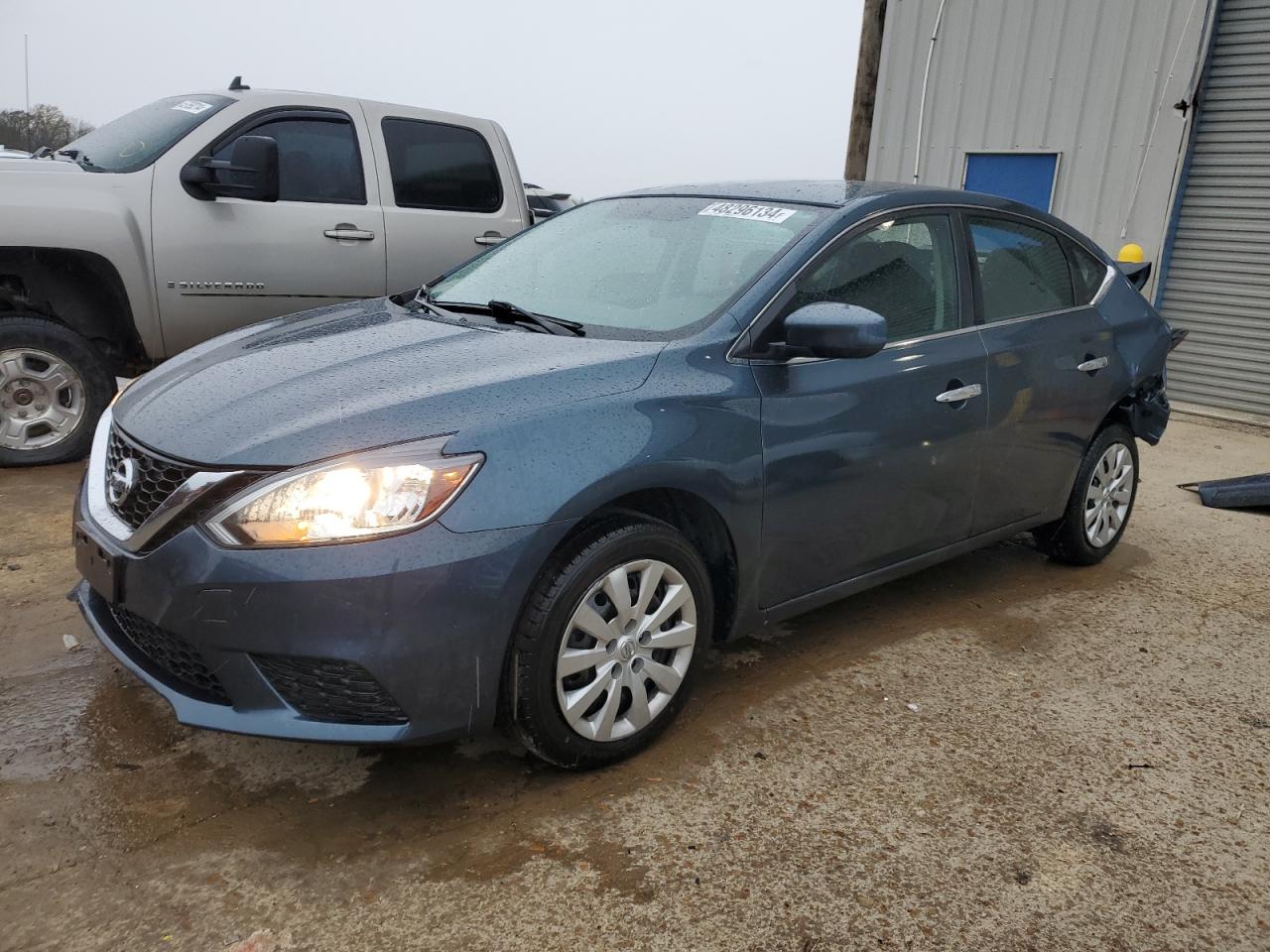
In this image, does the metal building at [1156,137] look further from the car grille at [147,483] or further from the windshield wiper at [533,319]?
the car grille at [147,483]

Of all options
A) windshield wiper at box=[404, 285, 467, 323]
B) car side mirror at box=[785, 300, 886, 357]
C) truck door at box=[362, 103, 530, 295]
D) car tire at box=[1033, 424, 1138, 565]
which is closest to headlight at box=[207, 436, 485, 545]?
windshield wiper at box=[404, 285, 467, 323]

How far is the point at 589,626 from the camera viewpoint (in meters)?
2.57

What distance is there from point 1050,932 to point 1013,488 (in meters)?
2.03

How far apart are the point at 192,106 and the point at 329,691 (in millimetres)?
4496

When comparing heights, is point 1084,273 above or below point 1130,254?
above

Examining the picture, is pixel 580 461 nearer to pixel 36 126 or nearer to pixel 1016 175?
pixel 36 126

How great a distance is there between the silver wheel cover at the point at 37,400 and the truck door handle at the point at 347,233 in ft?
4.97

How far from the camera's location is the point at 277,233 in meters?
5.50

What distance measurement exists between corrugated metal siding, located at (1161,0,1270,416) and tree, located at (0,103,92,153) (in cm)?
942

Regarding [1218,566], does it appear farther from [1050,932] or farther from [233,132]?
[233,132]

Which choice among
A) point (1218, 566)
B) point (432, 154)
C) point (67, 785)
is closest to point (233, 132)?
point (432, 154)

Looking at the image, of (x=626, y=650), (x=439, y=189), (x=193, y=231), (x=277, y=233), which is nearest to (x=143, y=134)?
(x=193, y=231)

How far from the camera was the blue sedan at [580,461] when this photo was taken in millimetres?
2281

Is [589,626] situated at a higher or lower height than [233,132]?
lower
